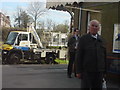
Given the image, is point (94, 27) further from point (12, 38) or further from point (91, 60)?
point (12, 38)

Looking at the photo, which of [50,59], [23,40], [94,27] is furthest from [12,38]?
[94,27]

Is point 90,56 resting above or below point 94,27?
below

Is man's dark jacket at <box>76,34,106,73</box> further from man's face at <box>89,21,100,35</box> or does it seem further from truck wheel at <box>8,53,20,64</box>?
truck wheel at <box>8,53,20,64</box>

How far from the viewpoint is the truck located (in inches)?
625

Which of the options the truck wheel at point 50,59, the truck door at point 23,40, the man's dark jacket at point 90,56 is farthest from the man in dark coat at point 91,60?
the truck door at point 23,40

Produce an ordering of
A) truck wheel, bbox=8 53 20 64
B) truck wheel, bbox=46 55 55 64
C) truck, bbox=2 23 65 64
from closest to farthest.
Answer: truck wheel, bbox=8 53 20 64
truck, bbox=2 23 65 64
truck wheel, bbox=46 55 55 64

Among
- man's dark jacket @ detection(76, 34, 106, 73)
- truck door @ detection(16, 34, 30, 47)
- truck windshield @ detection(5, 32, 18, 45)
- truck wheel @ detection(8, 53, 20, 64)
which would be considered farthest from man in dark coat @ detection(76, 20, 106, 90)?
truck windshield @ detection(5, 32, 18, 45)

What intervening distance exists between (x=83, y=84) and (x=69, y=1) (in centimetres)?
455

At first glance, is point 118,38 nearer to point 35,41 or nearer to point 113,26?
point 113,26

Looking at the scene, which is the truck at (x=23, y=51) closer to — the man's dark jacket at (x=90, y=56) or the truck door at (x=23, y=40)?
the truck door at (x=23, y=40)

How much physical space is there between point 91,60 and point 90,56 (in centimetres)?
8

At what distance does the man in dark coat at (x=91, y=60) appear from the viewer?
4.79 meters

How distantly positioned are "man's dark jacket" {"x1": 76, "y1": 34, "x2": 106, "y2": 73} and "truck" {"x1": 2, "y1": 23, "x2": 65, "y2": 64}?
37.4ft

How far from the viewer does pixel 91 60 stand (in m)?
4.79
